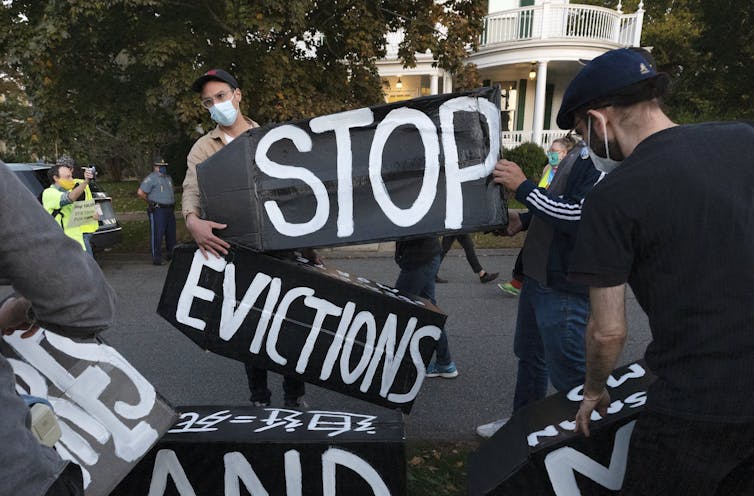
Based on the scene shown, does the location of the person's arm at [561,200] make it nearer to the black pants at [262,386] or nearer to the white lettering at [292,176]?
the white lettering at [292,176]

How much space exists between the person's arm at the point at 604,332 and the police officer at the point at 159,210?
8.07 metres

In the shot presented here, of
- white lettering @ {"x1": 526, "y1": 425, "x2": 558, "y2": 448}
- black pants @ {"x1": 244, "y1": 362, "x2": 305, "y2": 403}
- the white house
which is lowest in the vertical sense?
black pants @ {"x1": 244, "y1": 362, "x2": 305, "y2": 403}

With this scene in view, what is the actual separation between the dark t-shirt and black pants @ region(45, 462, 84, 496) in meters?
1.50

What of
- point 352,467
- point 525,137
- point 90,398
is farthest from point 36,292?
point 525,137

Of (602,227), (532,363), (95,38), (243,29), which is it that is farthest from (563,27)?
(602,227)

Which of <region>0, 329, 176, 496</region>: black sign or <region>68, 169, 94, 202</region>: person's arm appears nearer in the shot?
<region>0, 329, 176, 496</region>: black sign

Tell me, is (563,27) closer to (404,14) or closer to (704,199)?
(404,14)

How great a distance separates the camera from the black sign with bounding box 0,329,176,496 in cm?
176

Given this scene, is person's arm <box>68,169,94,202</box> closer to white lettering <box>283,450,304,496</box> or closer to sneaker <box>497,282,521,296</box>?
sneaker <box>497,282,521,296</box>

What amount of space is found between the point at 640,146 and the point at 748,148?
0.27 meters

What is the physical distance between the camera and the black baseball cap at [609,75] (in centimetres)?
149

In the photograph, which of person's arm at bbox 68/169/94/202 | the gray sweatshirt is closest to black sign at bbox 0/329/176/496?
the gray sweatshirt

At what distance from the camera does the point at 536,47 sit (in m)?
16.1

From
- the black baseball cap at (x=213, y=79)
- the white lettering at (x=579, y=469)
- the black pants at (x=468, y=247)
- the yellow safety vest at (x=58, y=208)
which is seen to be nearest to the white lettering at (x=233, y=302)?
the black baseball cap at (x=213, y=79)
